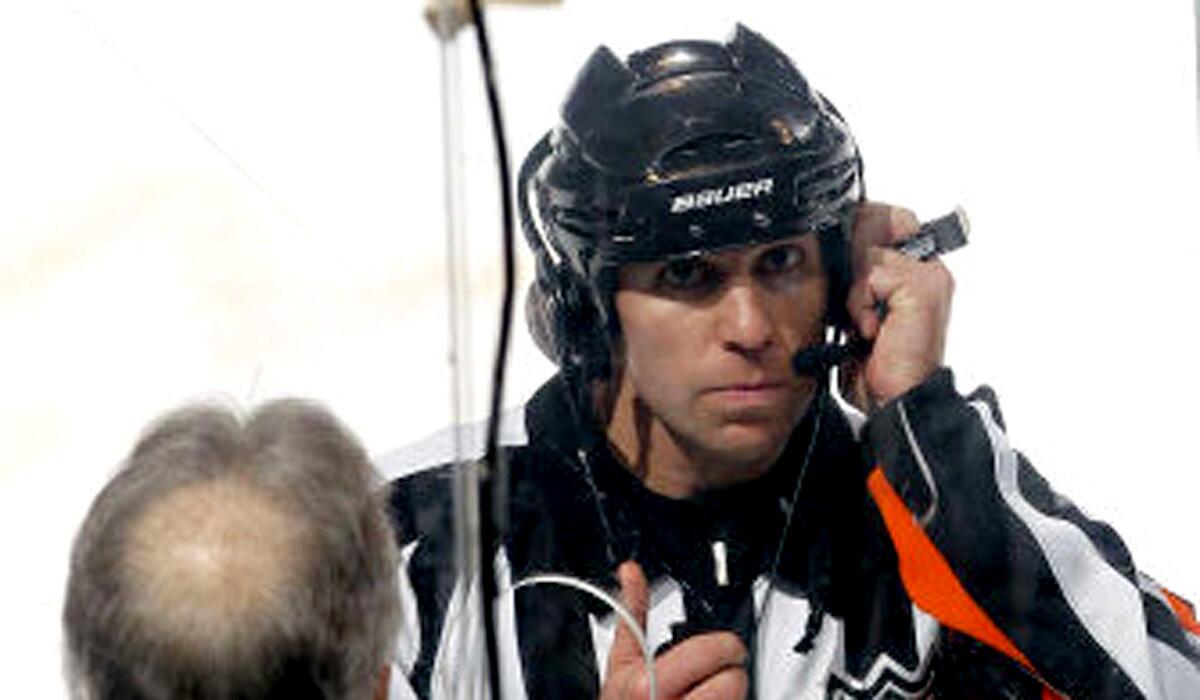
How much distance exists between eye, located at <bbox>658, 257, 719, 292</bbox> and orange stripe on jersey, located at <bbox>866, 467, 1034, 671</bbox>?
9.7 inches

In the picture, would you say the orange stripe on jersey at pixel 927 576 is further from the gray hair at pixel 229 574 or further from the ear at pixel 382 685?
the gray hair at pixel 229 574

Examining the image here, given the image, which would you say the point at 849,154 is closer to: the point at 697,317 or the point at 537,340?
the point at 697,317

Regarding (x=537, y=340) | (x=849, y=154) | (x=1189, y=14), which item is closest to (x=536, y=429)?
(x=537, y=340)

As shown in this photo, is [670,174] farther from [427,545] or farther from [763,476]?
[427,545]

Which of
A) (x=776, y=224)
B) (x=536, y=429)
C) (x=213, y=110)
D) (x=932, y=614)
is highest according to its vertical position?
(x=213, y=110)

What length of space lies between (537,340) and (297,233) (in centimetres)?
25

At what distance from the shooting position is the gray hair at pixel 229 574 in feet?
4.76

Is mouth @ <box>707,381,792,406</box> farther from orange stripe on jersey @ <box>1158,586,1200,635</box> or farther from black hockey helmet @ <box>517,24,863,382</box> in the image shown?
orange stripe on jersey @ <box>1158,586,1200,635</box>

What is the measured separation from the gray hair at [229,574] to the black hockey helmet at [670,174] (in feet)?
1.64

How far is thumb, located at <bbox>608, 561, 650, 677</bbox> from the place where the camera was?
6.65ft

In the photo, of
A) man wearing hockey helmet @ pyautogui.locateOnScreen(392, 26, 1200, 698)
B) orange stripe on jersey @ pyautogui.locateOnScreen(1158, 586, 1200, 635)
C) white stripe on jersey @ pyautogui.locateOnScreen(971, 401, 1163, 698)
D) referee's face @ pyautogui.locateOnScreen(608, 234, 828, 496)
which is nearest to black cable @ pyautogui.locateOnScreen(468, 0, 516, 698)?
man wearing hockey helmet @ pyautogui.locateOnScreen(392, 26, 1200, 698)

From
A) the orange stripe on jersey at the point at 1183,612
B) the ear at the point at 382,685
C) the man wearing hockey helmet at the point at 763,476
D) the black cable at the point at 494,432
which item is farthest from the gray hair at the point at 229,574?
the orange stripe on jersey at the point at 1183,612

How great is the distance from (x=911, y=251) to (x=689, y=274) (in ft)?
0.73

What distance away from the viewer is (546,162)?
202 cm
